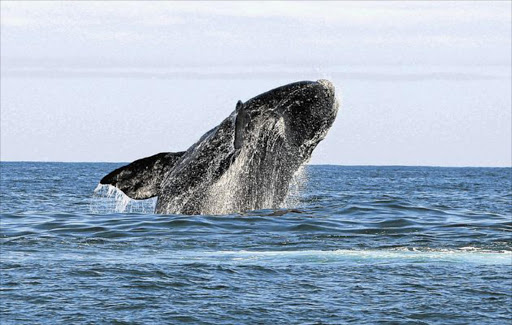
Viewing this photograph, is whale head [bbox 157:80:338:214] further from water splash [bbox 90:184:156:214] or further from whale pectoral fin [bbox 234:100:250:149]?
whale pectoral fin [bbox 234:100:250:149]

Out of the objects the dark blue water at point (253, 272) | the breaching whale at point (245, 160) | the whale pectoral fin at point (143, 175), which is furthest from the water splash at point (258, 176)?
the whale pectoral fin at point (143, 175)

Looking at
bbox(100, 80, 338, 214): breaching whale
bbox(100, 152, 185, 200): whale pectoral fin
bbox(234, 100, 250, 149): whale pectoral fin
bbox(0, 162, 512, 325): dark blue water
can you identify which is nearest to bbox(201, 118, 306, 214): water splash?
bbox(100, 80, 338, 214): breaching whale

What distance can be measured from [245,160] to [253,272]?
4.62m

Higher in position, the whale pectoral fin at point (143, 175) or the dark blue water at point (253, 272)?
the whale pectoral fin at point (143, 175)

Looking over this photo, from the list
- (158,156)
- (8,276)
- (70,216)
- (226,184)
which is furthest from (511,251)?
(70,216)

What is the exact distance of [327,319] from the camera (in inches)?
320

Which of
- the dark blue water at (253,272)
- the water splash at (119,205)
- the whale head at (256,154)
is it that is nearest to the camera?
the dark blue water at (253,272)

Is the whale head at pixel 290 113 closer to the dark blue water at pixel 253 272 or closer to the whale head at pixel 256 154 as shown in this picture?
the whale head at pixel 256 154

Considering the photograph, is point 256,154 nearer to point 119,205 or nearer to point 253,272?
point 253,272

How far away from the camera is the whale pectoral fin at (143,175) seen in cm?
Answer: 1458

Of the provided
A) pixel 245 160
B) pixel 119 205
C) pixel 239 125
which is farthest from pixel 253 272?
pixel 119 205

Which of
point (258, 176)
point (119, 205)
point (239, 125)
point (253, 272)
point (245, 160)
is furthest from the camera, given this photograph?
point (119, 205)

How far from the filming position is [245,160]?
1473cm

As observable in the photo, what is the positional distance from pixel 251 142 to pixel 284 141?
25.0 inches
